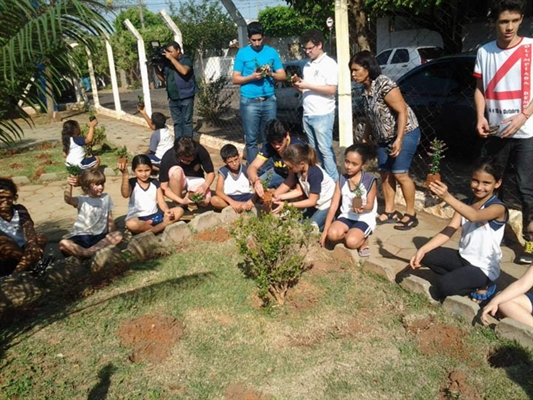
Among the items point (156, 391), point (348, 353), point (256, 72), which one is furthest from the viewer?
point (256, 72)

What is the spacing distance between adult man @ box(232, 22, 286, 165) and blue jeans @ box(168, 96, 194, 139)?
63.4 inches

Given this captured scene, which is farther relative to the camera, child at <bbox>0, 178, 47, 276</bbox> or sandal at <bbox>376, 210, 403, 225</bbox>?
sandal at <bbox>376, 210, 403, 225</bbox>

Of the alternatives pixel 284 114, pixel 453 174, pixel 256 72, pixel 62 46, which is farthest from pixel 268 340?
pixel 284 114

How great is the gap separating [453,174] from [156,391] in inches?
183

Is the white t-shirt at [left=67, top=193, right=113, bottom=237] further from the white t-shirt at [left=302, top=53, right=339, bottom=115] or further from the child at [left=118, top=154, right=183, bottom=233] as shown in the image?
the white t-shirt at [left=302, top=53, right=339, bottom=115]

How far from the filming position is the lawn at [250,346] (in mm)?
2521

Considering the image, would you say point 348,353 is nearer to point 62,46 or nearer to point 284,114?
point 62,46

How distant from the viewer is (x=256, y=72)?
549 cm

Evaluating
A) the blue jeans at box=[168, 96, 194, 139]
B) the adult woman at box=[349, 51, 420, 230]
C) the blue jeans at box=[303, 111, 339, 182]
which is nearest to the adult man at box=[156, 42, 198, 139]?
the blue jeans at box=[168, 96, 194, 139]

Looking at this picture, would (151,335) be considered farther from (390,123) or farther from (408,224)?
(390,123)

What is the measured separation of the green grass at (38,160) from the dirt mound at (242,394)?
5998mm

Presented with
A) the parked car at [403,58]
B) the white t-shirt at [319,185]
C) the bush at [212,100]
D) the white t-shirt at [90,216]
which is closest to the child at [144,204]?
the white t-shirt at [90,216]

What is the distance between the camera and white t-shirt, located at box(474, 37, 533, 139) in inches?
134

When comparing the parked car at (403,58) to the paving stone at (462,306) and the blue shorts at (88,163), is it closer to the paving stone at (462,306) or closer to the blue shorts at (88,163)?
the blue shorts at (88,163)
